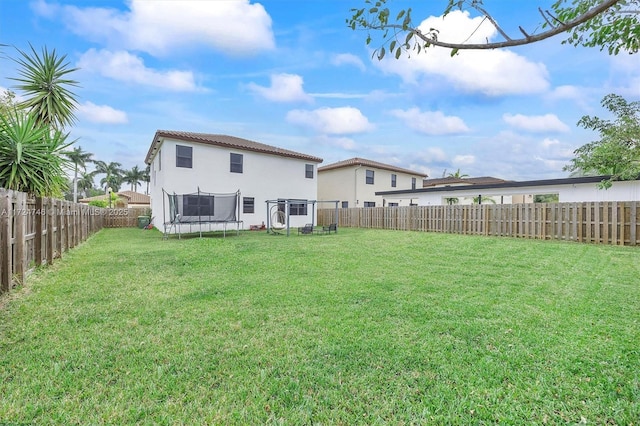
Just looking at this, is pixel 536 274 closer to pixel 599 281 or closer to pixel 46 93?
pixel 599 281

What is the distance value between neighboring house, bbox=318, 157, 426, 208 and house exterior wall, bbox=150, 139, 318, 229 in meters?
4.91

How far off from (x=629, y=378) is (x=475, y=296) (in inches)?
82.1

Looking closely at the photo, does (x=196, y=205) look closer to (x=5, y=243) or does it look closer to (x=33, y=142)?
(x=33, y=142)

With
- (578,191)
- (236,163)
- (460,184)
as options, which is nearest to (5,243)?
(236,163)

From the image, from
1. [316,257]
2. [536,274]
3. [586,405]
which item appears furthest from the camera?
[316,257]

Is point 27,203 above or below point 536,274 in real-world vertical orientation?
above

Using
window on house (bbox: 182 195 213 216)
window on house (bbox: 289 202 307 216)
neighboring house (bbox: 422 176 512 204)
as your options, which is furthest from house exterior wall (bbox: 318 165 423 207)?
window on house (bbox: 182 195 213 216)

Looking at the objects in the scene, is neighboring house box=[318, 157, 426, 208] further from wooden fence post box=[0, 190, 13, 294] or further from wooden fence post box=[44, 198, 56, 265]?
wooden fence post box=[0, 190, 13, 294]

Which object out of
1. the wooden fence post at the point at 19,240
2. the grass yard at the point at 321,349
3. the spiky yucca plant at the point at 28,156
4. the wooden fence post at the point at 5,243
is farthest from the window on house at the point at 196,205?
the wooden fence post at the point at 5,243

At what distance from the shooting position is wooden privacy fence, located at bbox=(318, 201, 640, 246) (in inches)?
363

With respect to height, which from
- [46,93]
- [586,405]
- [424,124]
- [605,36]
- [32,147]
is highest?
[424,124]

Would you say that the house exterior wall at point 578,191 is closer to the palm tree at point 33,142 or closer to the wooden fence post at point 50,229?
the palm tree at point 33,142

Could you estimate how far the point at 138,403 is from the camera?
6.49 feet

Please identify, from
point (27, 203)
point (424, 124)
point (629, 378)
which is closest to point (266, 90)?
point (424, 124)
